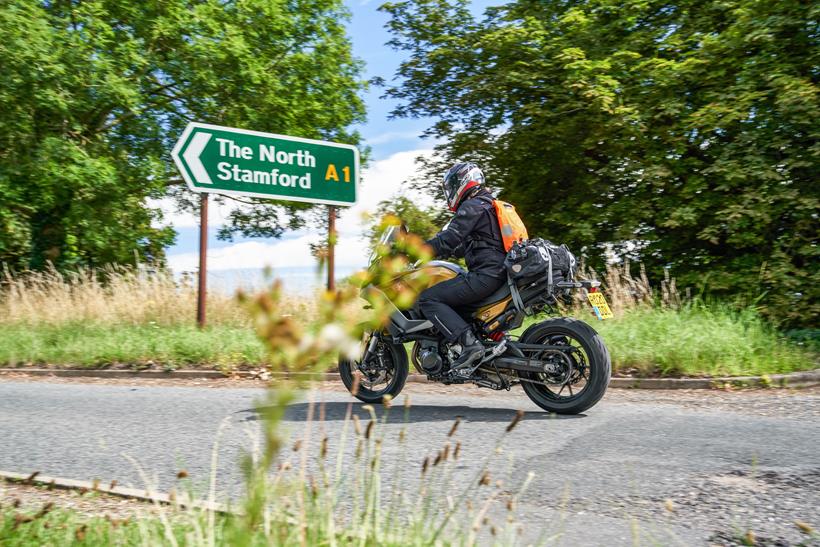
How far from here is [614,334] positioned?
377 inches

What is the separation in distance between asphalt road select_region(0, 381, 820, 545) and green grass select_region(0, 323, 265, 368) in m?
2.06

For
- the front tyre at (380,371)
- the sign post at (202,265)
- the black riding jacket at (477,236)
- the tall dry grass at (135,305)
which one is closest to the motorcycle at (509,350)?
the front tyre at (380,371)

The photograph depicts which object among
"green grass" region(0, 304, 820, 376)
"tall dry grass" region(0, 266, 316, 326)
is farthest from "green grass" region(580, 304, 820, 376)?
"tall dry grass" region(0, 266, 316, 326)

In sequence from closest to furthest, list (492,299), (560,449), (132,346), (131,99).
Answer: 1. (560,449)
2. (492,299)
3. (132,346)
4. (131,99)

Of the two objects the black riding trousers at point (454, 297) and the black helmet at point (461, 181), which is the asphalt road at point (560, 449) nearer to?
the black riding trousers at point (454, 297)

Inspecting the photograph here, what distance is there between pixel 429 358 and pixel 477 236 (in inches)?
43.7

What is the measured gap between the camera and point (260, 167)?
1205 cm

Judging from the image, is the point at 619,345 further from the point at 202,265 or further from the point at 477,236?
the point at 202,265

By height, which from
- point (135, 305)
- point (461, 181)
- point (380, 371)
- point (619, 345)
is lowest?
point (380, 371)

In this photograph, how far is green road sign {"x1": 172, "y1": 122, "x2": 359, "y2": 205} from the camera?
38.0ft

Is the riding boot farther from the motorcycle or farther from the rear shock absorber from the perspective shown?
the rear shock absorber

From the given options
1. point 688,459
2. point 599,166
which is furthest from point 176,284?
point 688,459

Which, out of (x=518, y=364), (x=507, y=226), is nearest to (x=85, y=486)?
(x=518, y=364)

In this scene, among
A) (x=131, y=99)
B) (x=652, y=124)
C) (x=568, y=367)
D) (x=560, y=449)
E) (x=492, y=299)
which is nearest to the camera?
(x=560, y=449)
